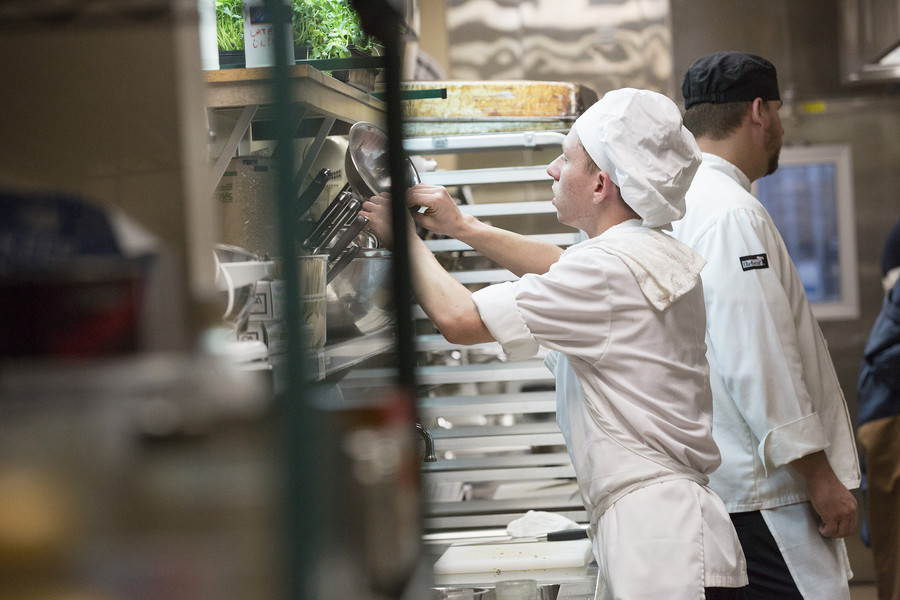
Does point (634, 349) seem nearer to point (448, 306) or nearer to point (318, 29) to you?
point (448, 306)

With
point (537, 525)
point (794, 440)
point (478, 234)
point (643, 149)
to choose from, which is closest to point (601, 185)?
point (643, 149)

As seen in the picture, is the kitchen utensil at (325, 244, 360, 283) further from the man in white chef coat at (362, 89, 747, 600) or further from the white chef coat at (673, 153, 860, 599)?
the white chef coat at (673, 153, 860, 599)

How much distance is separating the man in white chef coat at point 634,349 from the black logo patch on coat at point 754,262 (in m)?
0.33

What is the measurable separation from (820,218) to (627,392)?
2.97 m

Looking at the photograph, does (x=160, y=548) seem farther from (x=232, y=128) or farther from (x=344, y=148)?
(x=344, y=148)

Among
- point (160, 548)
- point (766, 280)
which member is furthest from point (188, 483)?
point (766, 280)

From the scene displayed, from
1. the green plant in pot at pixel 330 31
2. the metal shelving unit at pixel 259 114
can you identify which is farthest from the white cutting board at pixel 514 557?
the green plant in pot at pixel 330 31

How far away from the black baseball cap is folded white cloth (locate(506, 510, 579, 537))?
1039mm

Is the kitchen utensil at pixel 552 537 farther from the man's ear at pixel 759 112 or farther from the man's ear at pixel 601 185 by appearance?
the man's ear at pixel 759 112

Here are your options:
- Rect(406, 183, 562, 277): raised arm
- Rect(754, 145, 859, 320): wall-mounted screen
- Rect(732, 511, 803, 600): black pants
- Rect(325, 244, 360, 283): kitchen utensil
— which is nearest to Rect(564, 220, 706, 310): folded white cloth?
Rect(406, 183, 562, 277): raised arm

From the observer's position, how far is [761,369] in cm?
181

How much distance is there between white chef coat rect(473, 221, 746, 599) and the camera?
1463 millimetres

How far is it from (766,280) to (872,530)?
5.95 ft

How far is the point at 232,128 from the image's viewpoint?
1178 millimetres
